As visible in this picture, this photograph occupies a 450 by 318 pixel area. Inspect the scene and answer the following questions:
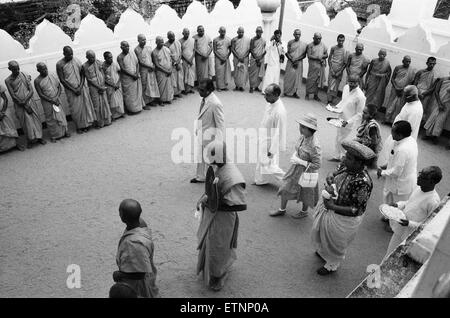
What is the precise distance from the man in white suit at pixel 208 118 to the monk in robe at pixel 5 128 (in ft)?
11.9

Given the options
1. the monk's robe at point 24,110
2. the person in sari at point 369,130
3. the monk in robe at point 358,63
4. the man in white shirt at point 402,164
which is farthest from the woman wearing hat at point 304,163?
the monk's robe at point 24,110

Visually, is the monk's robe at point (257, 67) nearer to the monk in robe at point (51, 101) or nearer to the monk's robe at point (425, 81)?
the monk's robe at point (425, 81)

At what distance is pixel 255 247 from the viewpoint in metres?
5.00

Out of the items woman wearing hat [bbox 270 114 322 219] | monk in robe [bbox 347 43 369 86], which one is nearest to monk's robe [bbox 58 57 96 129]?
woman wearing hat [bbox 270 114 322 219]

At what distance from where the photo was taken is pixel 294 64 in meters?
9.70

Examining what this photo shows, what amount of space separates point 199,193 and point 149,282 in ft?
8.31

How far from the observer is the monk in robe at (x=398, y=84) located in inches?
324

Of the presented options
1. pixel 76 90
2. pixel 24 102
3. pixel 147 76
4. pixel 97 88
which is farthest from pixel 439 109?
pixel 24 102

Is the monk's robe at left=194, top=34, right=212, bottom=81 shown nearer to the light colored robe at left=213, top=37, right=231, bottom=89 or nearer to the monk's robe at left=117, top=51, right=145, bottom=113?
the light colored robe at left=213, top=37, right=231, bottom=89

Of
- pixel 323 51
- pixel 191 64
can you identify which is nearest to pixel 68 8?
pixel 191 64

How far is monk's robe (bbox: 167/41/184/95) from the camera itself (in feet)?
29.2

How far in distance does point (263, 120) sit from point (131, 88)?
3889mm

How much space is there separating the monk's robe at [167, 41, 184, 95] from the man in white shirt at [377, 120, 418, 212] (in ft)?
18.3
